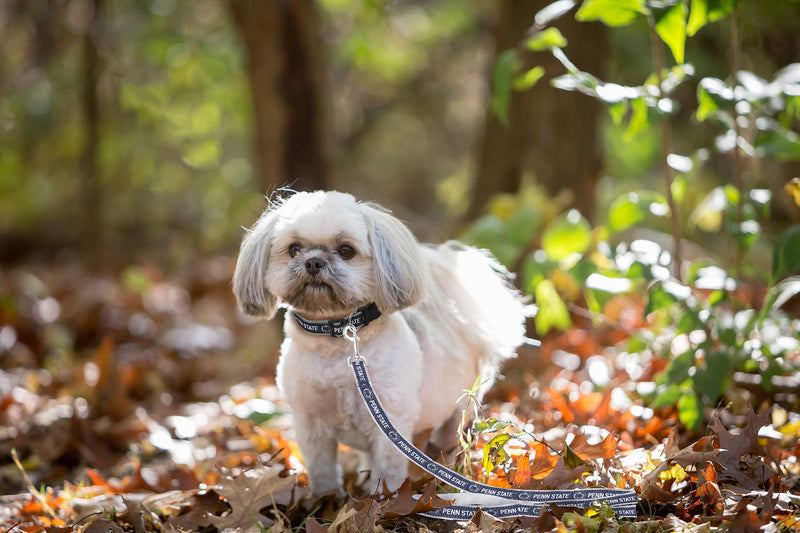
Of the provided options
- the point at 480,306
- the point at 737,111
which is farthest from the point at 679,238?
the point at 480,306

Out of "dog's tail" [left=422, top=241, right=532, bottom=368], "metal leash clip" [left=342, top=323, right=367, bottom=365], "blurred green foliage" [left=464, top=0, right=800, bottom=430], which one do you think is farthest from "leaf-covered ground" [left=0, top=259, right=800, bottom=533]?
"metal leash clip" [left=342, top=323, right=367, bottom=365]

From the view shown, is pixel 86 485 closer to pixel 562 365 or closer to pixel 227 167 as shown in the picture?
pixel 562 365

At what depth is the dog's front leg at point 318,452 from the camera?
8.52ft

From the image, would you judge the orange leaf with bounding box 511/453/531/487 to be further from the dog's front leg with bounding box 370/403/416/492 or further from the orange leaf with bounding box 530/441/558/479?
the dog's front leg with bounding box 370/403/416/492

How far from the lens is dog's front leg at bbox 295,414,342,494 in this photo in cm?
260

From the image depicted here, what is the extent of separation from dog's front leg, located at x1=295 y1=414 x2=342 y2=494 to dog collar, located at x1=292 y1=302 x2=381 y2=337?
14.3 inches

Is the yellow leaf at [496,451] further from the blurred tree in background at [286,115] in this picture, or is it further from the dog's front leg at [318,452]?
the blurred tree in background at [286,115]

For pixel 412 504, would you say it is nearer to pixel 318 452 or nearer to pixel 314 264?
pixel 318 452

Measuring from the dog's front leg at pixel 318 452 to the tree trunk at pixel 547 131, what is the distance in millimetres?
3249

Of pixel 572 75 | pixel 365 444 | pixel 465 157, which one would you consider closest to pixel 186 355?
pixel 365 444

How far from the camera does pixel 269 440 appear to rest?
339 centimetres

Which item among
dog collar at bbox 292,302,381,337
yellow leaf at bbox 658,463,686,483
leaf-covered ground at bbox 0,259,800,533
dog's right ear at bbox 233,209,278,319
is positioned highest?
dog's right ear at bbox 233,209,278,319

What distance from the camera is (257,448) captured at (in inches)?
138

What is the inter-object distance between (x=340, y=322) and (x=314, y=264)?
276 millimetres
